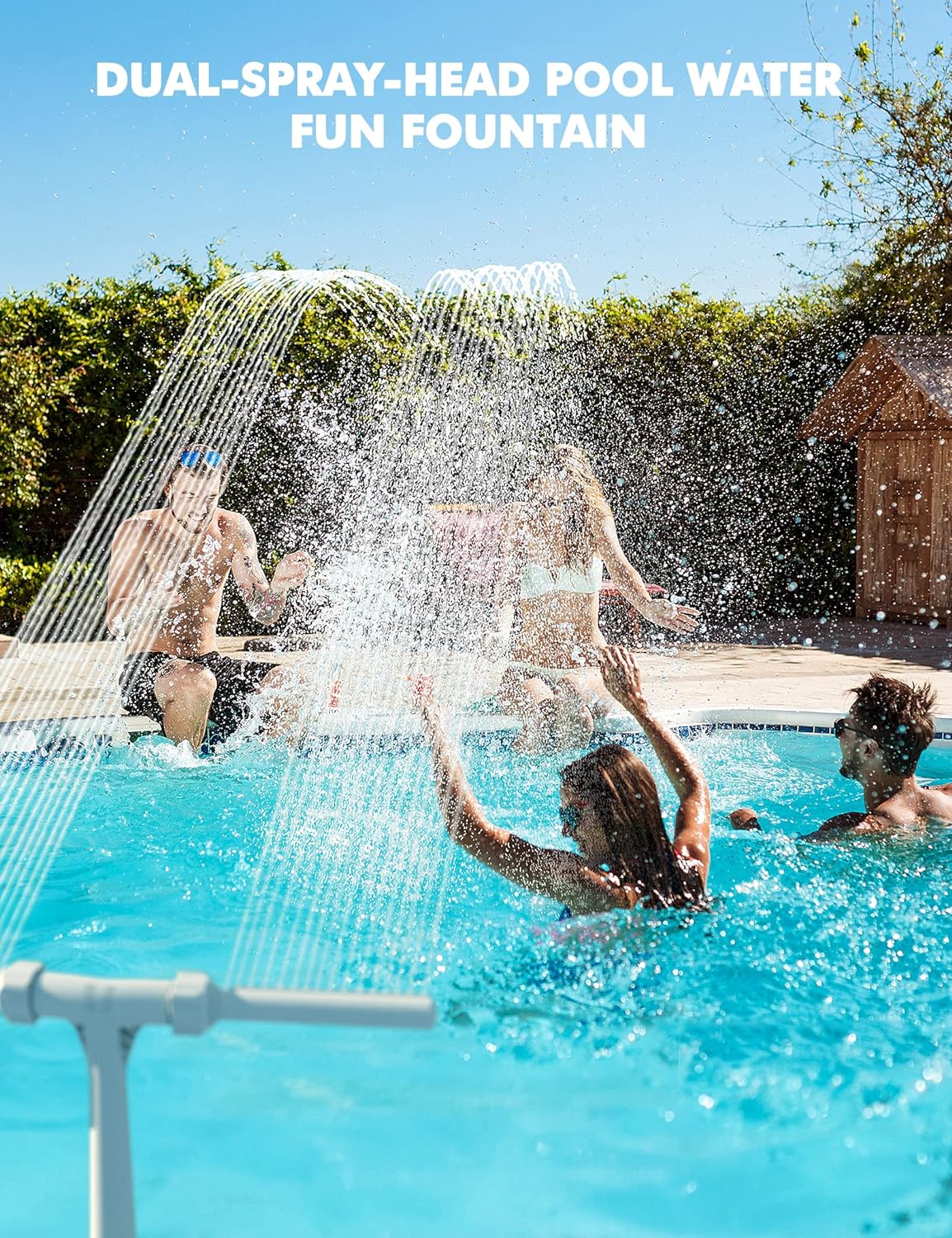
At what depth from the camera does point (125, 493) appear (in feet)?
38.5

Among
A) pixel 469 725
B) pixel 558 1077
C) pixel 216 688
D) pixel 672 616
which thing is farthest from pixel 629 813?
pixel 469 725

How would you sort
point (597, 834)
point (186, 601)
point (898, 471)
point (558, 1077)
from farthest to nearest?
point (898, 471), point (186, 601), point (597, 834), point (558, 1077)

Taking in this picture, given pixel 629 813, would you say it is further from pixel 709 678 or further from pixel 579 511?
pixel 709 678

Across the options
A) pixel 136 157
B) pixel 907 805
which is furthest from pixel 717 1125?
pixel 136 157

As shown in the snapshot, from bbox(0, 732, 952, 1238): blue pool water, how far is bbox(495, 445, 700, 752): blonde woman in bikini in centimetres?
186

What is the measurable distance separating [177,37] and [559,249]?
3109mm

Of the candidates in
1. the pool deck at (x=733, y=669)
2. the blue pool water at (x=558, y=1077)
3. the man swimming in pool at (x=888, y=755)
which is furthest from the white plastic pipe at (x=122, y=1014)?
the pool deck at (x=733, y=669)

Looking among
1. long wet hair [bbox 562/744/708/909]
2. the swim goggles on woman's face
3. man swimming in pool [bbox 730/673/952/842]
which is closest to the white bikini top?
the swim goggles on woman's face

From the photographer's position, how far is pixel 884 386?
13234 millimetres

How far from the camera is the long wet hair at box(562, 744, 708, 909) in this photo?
320 centimetres

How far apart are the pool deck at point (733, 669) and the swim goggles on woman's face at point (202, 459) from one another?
5.40 feet

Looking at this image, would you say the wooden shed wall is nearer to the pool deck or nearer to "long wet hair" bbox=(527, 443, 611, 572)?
the pool deck

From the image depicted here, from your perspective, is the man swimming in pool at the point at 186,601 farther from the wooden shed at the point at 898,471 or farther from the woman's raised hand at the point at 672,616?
the wooden shed at the point at 898,471

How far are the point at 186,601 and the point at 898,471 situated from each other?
9.76 metres
